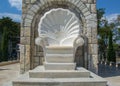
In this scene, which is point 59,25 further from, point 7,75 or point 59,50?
point 7,75

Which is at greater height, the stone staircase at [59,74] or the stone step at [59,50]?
the stone step at [59,50]

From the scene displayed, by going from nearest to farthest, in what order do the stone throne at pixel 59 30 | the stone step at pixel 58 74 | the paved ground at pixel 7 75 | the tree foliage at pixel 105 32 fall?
the stone step at pixel 58 74
the stone throne at pixel 59 30
the paved ground at pixel 7 75
the tree foliage at pixel 105 32

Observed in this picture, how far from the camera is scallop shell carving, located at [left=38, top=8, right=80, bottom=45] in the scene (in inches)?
288

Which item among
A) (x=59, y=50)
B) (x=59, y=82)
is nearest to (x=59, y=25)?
(x=59, y=50)

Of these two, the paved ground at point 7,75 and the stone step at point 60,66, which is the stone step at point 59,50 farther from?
the paved ground at point 7,75

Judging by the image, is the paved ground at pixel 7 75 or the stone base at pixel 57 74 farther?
the paved ground at pixel 7 75

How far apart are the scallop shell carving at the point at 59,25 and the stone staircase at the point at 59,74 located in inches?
38.2

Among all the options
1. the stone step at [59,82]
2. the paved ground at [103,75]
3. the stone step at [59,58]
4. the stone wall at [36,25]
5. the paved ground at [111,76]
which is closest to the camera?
the stone step at [59,82]

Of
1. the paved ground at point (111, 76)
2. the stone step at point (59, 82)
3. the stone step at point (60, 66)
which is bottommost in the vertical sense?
the paved ground at point (111, 76)

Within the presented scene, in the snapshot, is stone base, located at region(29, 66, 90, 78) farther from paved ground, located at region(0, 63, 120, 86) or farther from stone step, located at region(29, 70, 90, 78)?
paved ground, located at region(0, 63, 120, 86)

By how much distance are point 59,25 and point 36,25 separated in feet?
4.15

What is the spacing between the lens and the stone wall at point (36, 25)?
8320mm

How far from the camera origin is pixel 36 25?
8508 millimetres

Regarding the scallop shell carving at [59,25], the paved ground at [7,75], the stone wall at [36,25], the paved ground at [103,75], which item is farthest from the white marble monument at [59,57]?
the paved ground at [7,75]
